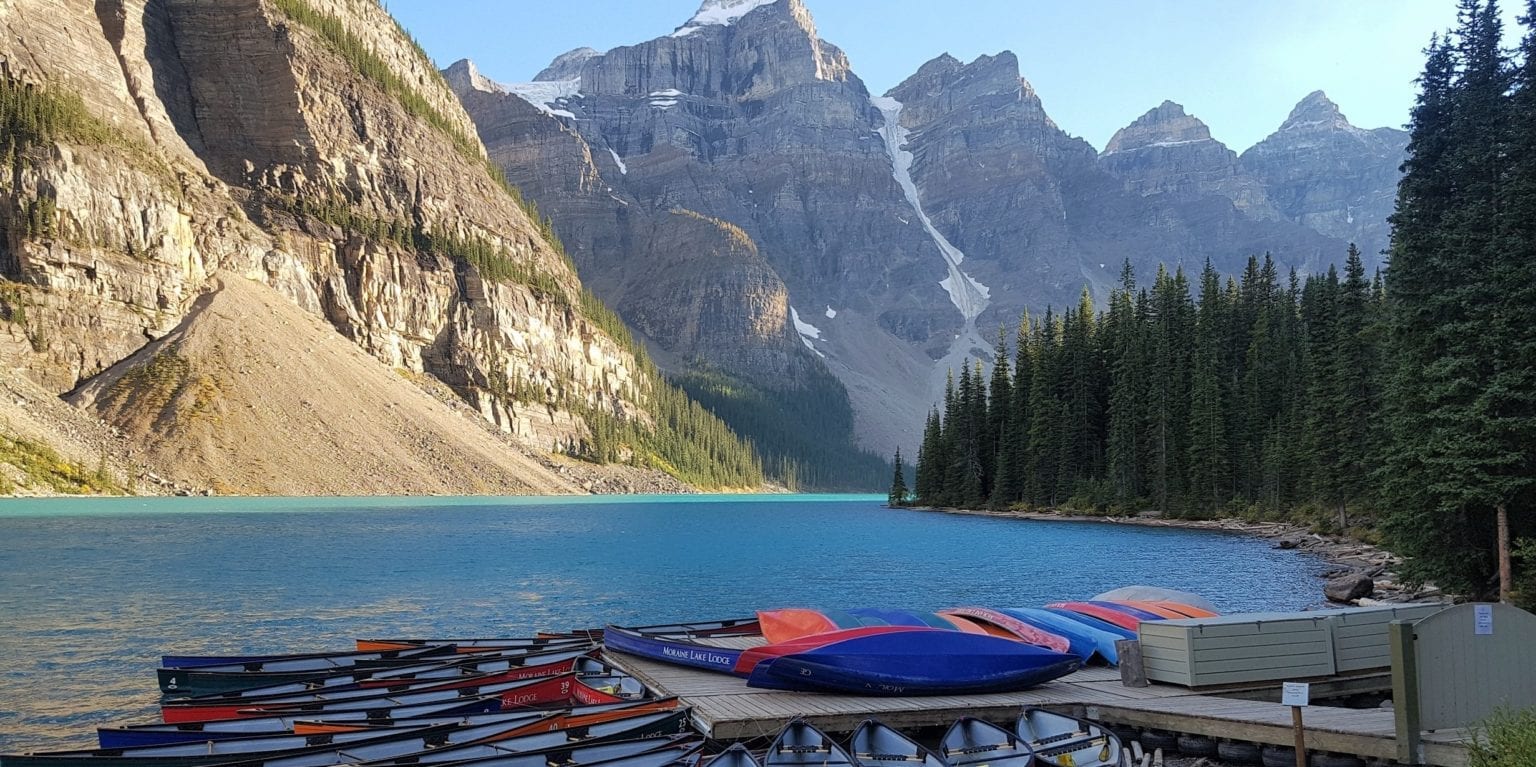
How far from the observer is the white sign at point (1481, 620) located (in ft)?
44.4

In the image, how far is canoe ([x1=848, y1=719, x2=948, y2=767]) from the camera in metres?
13.7

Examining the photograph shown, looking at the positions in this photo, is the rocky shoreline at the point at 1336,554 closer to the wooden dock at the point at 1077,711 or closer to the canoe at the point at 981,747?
the wooden dock at the point at 1077,711

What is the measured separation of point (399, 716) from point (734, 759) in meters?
6.80

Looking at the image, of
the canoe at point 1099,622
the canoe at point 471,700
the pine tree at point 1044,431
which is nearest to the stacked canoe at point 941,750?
the canoe at point 471,700

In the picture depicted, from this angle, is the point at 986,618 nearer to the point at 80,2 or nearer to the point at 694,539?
the point at 694,539

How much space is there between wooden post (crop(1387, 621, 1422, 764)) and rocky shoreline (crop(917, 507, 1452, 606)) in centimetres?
1894

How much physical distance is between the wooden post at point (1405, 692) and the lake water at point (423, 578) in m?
22.8

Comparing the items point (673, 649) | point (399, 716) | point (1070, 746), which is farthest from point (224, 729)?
point (1070, 746)

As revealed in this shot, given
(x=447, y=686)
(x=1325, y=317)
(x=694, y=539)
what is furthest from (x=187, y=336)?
(x=1325, y=317)

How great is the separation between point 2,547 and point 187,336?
6942 centimetres

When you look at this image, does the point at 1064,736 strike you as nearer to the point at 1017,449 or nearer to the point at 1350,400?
the point at 1350,400

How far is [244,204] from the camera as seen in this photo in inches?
5935

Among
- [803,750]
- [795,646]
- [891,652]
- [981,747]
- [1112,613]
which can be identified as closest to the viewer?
[803,750]

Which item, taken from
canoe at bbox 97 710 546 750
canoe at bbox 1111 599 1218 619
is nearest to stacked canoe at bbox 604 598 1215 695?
canoe at bbox 1111 599 1218 619
